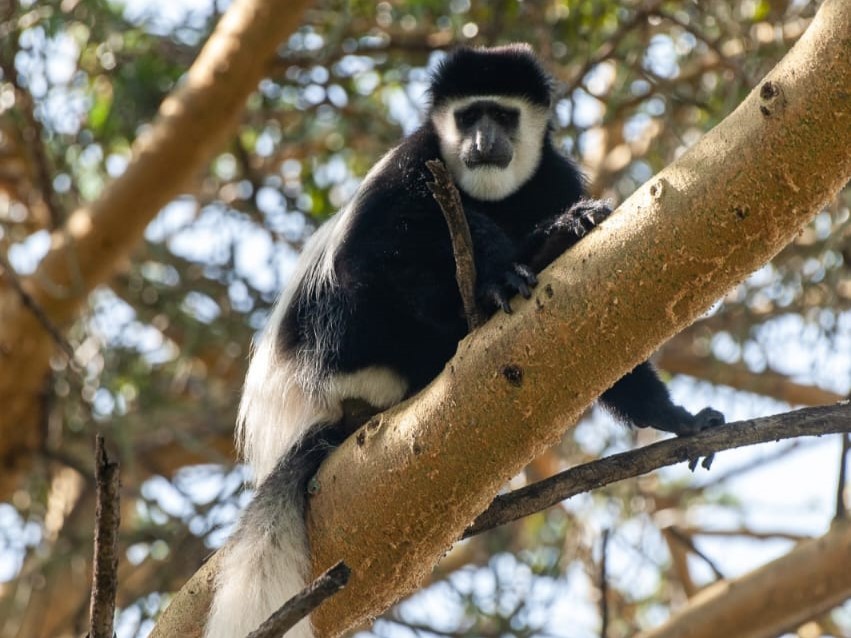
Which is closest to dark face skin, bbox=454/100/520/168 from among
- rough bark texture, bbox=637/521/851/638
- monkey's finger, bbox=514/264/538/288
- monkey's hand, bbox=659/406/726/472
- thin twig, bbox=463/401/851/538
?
monkey's hand, bbox=659/406/726/472

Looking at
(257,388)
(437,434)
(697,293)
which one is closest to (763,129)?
(697,293)

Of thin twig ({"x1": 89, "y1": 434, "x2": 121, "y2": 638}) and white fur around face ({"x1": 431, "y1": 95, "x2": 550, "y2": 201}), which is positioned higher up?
white fur around face ({"x1": 431, "y1": 95, "x2": 550, "y2": 201})

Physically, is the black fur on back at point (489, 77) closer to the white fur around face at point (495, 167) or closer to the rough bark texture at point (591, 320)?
the white fur around face at point (495, 167)

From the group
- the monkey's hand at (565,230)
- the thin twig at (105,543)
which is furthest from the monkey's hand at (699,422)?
the thin twig at (105,543)

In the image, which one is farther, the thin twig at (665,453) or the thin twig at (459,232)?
the thin twig at (665,453)

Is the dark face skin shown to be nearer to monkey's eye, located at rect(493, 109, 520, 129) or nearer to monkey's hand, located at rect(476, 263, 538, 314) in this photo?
monkey's eye, located at rect(493, 109, 520, 129)

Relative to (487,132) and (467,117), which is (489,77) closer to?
(467,117)

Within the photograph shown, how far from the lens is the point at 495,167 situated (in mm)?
2887

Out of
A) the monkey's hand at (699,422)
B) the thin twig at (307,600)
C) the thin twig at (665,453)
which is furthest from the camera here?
the monkey's hand at (699,422)

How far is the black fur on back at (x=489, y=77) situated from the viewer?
3170 millimetres

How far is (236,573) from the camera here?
2107mm

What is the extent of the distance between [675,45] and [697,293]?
327cm

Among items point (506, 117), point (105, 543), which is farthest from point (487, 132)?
point (105, 543)

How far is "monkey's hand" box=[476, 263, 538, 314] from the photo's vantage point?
5.95 feet
